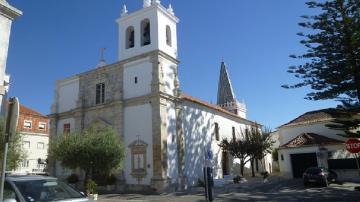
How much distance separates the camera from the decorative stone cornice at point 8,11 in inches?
342

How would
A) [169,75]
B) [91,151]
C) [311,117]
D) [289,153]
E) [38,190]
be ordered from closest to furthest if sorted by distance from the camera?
[38,190] → [91,151] → [169,75] → [289,153] → [311,117]

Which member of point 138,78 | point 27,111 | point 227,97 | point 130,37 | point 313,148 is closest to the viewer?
point 138,78

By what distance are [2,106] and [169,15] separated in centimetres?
2020

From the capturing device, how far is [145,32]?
26625 millimetres

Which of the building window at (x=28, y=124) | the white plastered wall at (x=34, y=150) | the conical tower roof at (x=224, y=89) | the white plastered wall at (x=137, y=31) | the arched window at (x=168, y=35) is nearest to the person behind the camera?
the white plastered wall at (x=137, y=31)

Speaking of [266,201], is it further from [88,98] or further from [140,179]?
[88,98]

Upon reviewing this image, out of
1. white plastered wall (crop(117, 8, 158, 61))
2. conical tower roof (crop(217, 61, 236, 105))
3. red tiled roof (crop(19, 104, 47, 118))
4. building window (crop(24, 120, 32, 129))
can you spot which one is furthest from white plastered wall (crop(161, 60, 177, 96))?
conical tower roof (crop(217, 61, 236, 105))

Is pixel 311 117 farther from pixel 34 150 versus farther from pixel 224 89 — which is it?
pixel 34 150

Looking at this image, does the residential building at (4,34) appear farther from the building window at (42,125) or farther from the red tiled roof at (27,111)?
the building window at (42,125)

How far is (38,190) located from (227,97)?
4717 centimetres

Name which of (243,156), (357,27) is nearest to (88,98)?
(243,156)

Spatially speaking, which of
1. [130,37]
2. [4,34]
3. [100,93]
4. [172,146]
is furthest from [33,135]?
[4,34]

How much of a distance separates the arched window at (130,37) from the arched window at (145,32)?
1.17m

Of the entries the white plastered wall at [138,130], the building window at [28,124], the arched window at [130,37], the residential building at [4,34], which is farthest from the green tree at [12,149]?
the building window at [28,124]
